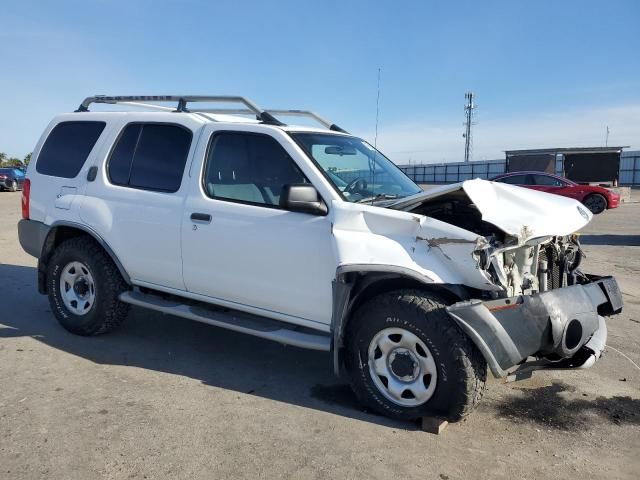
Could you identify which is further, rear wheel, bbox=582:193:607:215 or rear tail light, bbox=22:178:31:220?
rear wheel, bbox=582:193:607:215

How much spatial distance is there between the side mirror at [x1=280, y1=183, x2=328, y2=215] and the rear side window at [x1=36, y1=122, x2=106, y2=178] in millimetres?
2553

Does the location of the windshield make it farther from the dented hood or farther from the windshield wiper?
the dented hood

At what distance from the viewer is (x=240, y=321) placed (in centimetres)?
424

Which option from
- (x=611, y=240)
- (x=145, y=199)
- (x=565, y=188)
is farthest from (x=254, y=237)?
(x=565, y=188)

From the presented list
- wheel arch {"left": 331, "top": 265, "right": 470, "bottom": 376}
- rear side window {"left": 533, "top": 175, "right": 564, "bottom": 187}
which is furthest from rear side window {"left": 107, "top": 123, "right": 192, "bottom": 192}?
rear side window {"left": 533, "top": 175, "right": 564, "bottom": 187}

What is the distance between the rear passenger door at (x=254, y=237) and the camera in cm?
381

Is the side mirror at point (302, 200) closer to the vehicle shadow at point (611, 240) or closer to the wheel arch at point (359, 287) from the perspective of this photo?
the wheel arch at point (359, 287)

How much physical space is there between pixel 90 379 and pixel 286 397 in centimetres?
155

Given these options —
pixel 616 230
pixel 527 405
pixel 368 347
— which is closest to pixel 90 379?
pixel 368 347

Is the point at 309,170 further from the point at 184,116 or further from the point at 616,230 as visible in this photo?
the point at 616,230

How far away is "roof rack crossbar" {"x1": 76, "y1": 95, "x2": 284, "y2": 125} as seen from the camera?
4496mm

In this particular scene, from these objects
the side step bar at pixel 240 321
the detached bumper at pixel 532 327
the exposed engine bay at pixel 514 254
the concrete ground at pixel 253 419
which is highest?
the exposed engine bay at pixel 514 254

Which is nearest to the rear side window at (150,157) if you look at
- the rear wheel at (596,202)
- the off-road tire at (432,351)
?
the off-road tire at (432,351)

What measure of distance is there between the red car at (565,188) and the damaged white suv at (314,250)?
45.4 feet
